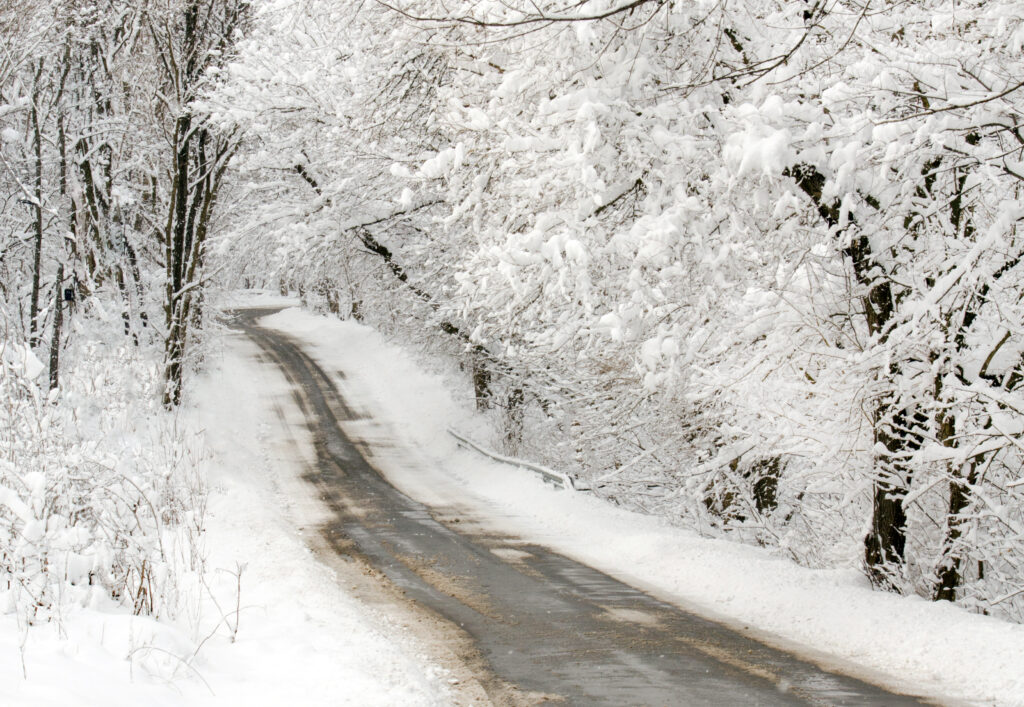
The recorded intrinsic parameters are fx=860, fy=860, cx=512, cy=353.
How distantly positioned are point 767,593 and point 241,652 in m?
4.67

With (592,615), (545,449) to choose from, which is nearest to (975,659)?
(592,615)

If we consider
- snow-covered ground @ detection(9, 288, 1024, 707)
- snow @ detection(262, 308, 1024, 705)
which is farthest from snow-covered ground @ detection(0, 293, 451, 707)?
snow @ detection(262, 308, 1024, 705)

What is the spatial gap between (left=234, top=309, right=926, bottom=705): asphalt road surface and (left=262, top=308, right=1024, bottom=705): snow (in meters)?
0.39

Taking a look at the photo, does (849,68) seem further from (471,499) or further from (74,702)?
(471,499)

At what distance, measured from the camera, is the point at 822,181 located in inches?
326

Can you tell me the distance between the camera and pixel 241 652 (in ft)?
19.6

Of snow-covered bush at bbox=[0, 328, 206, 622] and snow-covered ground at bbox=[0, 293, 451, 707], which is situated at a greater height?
snow-covered bush at bbox=[0, 328, 206, 622]

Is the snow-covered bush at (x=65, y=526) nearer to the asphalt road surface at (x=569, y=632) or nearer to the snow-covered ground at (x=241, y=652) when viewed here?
the snow-covered ground at (x=241, y=652)

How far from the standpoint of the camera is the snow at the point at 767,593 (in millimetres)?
5797

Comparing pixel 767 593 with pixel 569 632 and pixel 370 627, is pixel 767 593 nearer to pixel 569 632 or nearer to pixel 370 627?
pixel 569 632

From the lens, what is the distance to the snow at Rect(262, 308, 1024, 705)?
580cm

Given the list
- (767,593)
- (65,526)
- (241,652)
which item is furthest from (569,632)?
(65,526)

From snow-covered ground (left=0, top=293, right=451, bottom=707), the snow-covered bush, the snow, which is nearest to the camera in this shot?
snow-covered ground (left=0, top=293, right=451, bottom=707)

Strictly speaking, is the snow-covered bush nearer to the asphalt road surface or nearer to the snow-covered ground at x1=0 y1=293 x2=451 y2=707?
the snow-covered ground at x1=0 y1=293 x2=451 y2=707
